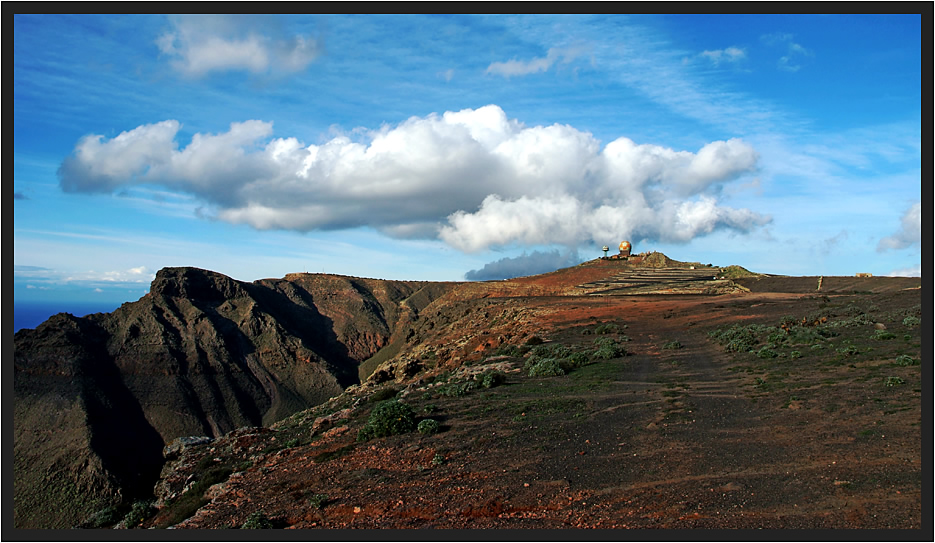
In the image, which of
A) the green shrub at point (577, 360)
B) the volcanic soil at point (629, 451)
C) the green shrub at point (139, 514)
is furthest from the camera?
the green shrub at point (577, 360)

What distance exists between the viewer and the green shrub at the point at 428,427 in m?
14.8

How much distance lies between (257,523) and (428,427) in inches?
244

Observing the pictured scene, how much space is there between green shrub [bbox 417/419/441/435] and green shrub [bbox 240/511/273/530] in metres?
5.68

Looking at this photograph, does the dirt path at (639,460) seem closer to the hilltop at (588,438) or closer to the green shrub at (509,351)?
the hilltop at (588,438)

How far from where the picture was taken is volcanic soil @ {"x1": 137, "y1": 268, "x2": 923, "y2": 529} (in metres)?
8.77

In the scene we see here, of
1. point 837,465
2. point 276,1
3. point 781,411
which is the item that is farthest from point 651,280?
point 276,1

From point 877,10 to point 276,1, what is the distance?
809 cm

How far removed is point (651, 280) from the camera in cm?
6344

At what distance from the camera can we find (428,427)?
14930 mm

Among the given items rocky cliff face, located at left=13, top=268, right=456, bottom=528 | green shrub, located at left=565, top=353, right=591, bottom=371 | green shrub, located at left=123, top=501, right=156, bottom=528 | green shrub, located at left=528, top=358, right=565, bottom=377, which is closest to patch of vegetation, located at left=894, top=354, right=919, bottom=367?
green shrub, located at left=528, top=358, right=565, bottom=377

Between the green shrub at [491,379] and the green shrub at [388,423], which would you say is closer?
the green shrub at [388,423]

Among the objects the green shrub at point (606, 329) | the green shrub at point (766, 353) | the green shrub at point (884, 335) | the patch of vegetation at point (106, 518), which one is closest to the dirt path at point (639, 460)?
the green shrub at point (766, 353)

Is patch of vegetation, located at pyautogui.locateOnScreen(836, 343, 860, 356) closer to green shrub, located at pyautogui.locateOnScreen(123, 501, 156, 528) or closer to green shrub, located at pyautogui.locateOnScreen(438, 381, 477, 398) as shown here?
green shrub, located at pyautogui.locateOnScreen(438, 381, 477, 398)

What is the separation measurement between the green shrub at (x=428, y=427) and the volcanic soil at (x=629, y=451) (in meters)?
0.34
